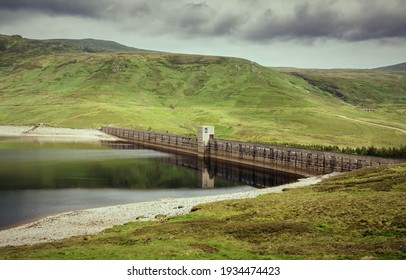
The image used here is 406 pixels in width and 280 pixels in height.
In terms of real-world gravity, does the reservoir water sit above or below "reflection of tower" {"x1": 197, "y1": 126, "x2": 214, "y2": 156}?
below

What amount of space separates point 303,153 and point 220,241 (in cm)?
6714

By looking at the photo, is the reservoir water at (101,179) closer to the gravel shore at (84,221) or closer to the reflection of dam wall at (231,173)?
the reflection of dam wall at (231,173)

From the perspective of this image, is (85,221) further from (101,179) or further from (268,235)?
(101,179)

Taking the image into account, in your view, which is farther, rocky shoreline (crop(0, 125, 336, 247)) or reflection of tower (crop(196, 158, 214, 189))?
reflection of tower (crop(196, 158, 214, 189))

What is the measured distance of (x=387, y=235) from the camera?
29.9 m

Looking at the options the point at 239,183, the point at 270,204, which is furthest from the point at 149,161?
the point at 270,204

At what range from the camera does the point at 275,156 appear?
335 feet

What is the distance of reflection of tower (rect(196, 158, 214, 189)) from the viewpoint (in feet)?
269

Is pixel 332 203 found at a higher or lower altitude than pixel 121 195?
higher

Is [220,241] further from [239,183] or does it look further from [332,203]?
[239,183]

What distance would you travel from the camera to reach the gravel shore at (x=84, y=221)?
133 ft

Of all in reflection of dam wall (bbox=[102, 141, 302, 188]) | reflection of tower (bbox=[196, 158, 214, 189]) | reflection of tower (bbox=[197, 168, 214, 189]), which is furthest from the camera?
reflection of dam wall (bbox=[102, 141, 302, 188])

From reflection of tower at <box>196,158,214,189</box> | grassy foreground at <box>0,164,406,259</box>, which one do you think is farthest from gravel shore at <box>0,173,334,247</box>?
reflection of tower at <box>196,158,214,189</box>

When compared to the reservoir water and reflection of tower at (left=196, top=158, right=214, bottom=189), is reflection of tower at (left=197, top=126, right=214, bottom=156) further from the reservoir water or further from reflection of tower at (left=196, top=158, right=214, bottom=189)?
reflection of tower at (left=196, top=158, right=214, bottom=189)
